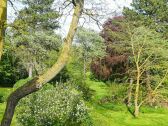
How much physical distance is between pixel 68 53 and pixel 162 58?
1248 inches

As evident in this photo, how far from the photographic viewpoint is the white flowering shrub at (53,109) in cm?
2239

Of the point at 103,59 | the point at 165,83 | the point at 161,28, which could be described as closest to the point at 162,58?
the point at 165,83

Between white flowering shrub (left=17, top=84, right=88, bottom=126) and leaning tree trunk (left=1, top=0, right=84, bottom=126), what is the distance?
478 inches

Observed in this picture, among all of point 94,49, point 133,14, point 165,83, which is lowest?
point 165,83

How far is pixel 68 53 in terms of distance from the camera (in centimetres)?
1024

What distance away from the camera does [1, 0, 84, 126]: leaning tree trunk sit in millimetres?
9711

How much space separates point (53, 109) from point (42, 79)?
12.6 m

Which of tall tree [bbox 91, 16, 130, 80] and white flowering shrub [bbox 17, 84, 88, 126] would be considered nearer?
white flowering shrub [bbox 17, 84, 88, 126]

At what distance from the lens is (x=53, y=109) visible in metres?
22.4

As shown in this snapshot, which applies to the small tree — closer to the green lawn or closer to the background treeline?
the background treeline

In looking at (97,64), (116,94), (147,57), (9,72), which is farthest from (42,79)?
(97,64)

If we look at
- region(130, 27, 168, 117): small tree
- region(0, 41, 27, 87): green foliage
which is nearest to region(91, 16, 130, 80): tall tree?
region(130, 27, 168, 117): small tree

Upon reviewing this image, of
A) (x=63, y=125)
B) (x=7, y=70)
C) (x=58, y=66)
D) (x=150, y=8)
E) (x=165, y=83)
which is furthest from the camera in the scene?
(x=150, y=8)

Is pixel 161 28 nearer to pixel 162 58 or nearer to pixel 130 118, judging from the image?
pixel 162 58
